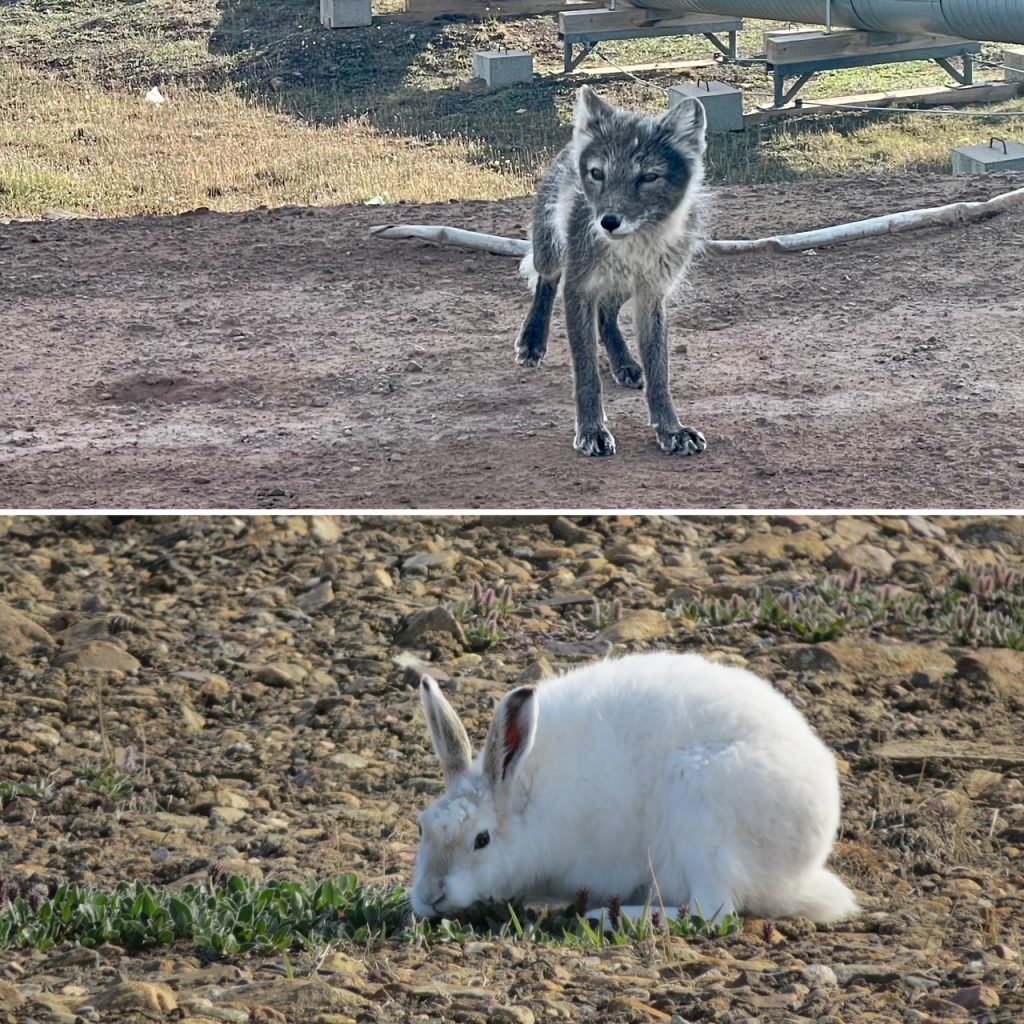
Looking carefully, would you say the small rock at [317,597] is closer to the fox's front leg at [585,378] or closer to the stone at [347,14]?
the fox's front leg at [585,378]

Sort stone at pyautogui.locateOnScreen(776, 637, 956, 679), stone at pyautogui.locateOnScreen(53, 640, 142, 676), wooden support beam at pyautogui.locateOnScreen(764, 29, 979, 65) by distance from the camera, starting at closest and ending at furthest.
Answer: stone at pyautogui.locateOnScreen(776, 637, 956, 679), stone at pyautogui.locateOnScreen(53, 640, 142, 676), wooden support beam at pyautogui.locateOnScreen(764, 29, 979, 65)

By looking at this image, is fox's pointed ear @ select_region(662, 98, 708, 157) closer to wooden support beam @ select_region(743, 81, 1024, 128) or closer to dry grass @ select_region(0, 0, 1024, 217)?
dry grass @ select_region(0, 0, 1024, 217)

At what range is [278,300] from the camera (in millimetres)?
8195

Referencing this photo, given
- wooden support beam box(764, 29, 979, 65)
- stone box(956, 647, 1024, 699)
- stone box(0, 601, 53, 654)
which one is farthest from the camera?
wooden support beam box(764, 29, 979, 65)

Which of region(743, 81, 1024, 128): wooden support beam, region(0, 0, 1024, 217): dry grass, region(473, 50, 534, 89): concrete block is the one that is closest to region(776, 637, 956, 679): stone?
region(0, 0, 1024, 217): dry grass

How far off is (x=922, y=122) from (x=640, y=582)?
10108 mm

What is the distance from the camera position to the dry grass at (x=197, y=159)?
12.2m

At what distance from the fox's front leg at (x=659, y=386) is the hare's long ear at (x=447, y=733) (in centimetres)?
260

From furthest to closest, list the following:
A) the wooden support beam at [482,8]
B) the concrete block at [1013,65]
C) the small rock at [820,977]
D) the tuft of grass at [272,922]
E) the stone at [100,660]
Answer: the wooden support beam at [482,8]
the concrete block at [1013,65]
the stone at [100,660]
the tuft of grass at [272,922]
the small rock at [820,977]

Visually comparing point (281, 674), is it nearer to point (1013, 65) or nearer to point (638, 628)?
point (638, 628)

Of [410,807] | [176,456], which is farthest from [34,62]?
[410,807]

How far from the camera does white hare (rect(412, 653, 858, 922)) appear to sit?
3.48 metres

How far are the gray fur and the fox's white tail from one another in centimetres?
268

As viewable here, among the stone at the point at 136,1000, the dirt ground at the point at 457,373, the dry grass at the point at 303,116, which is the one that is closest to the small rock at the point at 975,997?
the stone at the point at 136,1000
